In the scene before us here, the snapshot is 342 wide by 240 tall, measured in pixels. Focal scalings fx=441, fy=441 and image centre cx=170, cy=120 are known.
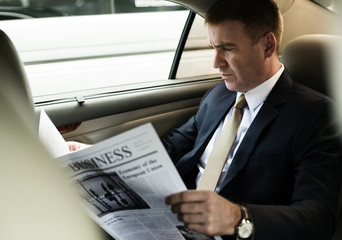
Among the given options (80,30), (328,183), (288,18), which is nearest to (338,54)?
(328,183)

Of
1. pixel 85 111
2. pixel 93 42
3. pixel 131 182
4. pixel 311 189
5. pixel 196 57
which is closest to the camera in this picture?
pixel 131 182

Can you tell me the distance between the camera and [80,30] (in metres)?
5.26

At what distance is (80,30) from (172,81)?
308 centimetres

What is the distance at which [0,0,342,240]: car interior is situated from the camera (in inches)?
24.5

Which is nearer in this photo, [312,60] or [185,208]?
[185,208]

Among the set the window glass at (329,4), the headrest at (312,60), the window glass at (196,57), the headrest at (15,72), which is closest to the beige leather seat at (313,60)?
the headrest at (312,60)

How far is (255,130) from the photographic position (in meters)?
1.49

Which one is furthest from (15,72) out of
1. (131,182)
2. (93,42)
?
(93,42)

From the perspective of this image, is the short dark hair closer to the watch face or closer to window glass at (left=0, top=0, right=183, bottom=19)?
the watch face

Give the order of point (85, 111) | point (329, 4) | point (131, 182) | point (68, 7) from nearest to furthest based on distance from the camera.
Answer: point (131, 182)
point (85, 111)
point (329, 4)
point (68, 7)

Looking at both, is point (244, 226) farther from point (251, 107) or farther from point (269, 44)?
point (269, 44)

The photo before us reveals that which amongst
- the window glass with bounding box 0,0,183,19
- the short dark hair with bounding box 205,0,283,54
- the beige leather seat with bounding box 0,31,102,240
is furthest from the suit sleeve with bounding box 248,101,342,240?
the window glass with bounding box 0,0,183,19

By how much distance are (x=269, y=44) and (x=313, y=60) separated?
21 centimetres

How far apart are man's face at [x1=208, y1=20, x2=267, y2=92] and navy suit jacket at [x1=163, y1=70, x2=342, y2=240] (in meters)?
0.09
